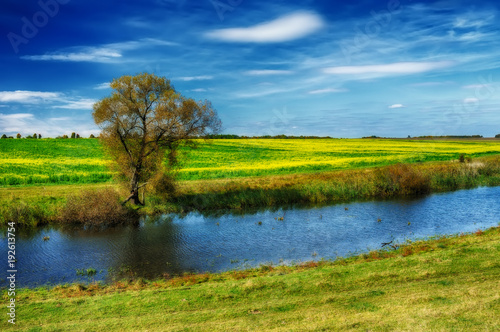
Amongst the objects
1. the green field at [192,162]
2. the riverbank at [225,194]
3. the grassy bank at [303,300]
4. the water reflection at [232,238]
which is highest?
the green field at [192,162]

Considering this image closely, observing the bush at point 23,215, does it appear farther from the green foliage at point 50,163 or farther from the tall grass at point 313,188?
the tall grass at point 313,188

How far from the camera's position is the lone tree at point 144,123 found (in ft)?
92.0

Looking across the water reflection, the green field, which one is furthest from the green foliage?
the water reflection

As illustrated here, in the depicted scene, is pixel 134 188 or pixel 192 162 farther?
pixel 192 162

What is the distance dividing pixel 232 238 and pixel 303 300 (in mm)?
11620

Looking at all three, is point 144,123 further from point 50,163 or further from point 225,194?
point 50,163

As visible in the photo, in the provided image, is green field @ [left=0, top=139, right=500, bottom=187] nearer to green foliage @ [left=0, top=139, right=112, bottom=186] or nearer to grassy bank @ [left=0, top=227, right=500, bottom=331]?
green foliage @ [left=0, top=139, right=112, bottom=186]

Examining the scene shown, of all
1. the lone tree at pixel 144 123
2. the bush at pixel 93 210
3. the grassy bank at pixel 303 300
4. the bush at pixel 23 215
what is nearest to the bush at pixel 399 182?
the lone tree at pixel 144 123

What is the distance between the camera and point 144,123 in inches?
1142

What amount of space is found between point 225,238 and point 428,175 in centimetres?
2656

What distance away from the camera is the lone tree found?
28047 mm

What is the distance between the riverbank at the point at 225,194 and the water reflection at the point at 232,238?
5.03 ft

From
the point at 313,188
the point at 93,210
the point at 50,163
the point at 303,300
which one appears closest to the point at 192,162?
the point at 50,163

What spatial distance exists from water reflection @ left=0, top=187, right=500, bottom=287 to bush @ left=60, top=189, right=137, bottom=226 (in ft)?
3.00
